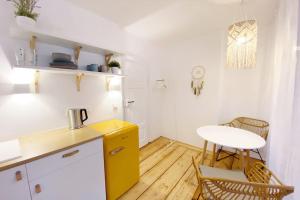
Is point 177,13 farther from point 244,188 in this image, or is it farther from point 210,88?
point 244,188

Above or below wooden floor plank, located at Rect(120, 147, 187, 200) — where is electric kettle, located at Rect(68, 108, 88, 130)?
above

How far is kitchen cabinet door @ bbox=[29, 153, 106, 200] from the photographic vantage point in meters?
1.04

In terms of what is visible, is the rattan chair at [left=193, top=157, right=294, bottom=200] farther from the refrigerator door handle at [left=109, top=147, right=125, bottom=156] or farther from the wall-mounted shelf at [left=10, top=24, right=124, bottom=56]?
the wall-mounted shelf at [left=10, top=24, right=124, bottom=56]

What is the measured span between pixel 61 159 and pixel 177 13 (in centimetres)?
226

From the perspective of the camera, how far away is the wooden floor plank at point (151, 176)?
A: 1.71 metres

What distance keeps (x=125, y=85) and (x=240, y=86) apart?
217 cm

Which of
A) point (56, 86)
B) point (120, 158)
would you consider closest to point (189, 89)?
point (120, 158)

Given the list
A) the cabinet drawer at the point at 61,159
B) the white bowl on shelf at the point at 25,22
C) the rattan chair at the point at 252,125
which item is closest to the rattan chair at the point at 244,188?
the cabinet drawer at the point at 61,159

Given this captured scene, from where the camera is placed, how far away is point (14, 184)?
0.91 m

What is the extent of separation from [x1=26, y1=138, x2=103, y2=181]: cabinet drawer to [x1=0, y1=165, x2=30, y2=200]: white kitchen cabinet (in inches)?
1.5

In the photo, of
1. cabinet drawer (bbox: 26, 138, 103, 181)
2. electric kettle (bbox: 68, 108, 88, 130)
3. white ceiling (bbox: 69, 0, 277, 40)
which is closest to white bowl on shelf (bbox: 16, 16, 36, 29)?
white ceiling (bbox: 69, 0, 277, 40)

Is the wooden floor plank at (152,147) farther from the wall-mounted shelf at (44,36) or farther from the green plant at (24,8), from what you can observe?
the green plant at (24,8)

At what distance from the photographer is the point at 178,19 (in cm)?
212

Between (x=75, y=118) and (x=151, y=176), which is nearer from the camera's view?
(x=75, y=118)
